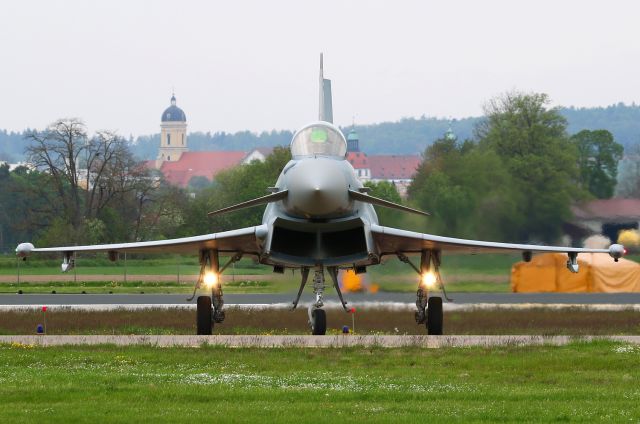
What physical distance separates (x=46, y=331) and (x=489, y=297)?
50.2ft

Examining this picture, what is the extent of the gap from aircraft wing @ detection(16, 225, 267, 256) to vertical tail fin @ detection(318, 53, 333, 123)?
5.62 m

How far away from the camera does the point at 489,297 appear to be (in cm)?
3469

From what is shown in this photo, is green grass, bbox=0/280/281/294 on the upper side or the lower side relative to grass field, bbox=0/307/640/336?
lower

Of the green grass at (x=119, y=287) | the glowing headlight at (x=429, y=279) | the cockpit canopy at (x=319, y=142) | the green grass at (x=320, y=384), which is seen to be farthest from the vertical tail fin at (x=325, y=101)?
the green grass at (x=119, y=287)

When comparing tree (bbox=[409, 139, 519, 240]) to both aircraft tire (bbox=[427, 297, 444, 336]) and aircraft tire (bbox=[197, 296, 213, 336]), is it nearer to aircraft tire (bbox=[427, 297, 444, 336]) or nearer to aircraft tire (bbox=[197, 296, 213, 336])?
aircraft tire (bbox=[427, 297, 444, 336])

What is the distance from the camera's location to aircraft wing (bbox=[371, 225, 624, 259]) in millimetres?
21031

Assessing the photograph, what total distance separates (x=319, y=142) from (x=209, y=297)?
11.3 feet

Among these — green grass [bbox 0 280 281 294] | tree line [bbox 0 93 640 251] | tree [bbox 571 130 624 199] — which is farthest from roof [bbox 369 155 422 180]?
green grass [bbox 0 280 281 294]

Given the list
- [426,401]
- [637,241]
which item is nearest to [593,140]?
[637,241]

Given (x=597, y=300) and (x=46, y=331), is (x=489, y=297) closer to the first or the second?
(x=597, y=300)

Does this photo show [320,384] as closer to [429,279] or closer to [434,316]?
[434,316]

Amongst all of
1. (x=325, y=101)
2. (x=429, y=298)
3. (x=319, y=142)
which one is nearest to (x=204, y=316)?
(x=319, y=142)

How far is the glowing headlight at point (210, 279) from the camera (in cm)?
2158

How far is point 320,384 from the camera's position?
1291 centimetres
